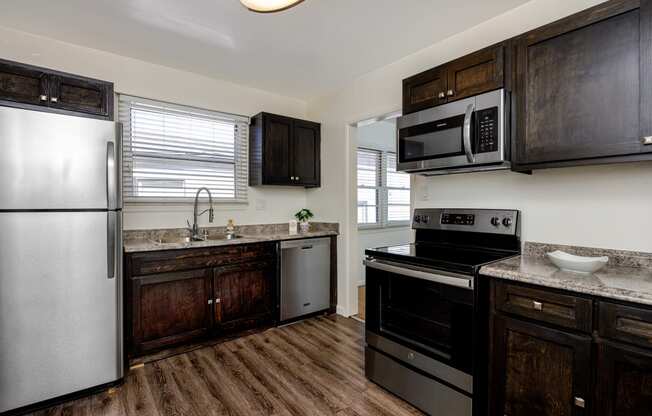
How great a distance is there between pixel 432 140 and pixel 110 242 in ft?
7.37

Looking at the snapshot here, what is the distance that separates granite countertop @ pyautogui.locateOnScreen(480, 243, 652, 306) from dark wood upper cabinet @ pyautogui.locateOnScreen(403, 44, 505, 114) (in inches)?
41.1

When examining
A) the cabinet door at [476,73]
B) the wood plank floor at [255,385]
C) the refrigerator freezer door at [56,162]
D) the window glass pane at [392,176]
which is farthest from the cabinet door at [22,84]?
the window glass pane at [392,176]

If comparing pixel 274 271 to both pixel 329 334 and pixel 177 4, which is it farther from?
pixel 177 4

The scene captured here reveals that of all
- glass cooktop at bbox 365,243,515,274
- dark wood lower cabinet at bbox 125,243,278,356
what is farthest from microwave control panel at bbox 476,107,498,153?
dark wood lower cabinet at bbox 125,243,278,356

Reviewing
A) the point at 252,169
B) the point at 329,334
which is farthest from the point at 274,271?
the point at 252,169

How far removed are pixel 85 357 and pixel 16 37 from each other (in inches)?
95.3

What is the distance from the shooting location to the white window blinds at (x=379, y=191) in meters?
4.97

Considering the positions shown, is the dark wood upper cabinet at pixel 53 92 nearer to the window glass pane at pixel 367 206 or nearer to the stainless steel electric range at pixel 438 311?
the stainless steel electric range at pixel 438 311

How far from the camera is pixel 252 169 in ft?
11.9

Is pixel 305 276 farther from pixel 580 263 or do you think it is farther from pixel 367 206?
pixel 580 263

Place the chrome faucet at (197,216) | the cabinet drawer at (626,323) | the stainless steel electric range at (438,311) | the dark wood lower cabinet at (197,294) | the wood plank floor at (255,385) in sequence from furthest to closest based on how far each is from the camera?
the chrome faucet at (197,216) < the dark wood lower cabinet at (197,294) < the wood plank floor at (255,385) < the stainless steel electric range at (438,311) < the cabinet drawer at (626,323)

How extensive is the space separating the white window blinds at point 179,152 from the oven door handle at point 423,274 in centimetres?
202

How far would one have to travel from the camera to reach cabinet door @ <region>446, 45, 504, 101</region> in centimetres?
189

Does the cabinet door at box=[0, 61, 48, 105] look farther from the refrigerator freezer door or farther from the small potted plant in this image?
the small potted plant
